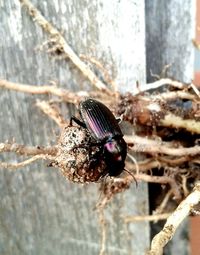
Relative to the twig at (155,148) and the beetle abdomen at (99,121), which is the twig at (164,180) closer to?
the twig at (155,148)

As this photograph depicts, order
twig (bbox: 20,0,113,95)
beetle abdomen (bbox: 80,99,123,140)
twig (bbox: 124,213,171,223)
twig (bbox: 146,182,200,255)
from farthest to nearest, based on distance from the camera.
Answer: twig (bbox: 124,213,171,223) → twig (bbox: 20,0,113,95) → beetle abdomen (bbox: 80,99,123,140) → twig (bbox: 146,182,200,255)

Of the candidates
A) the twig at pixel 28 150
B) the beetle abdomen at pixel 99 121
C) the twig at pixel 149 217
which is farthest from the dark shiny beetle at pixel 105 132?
the twig at pixel 149 217

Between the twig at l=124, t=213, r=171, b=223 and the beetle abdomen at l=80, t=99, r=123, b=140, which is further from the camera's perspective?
the twig at l=124, t=213, r=171, b=223

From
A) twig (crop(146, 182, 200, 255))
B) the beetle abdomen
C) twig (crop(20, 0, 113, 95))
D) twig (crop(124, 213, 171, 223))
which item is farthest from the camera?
twig (crop(124, 213, 171, 223))

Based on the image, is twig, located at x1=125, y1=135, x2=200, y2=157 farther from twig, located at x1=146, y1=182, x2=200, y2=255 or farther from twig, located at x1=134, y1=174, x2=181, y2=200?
twig, located at x1=146, y1=182, x2=200, y2=255

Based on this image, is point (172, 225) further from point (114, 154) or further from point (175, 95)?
point (175, 95)

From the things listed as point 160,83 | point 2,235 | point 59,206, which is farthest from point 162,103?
point 2,235

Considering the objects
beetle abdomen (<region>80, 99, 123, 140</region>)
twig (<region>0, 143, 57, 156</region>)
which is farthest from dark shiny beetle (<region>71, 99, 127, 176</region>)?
twig (<region>0, 143, 57, 156</region>)
